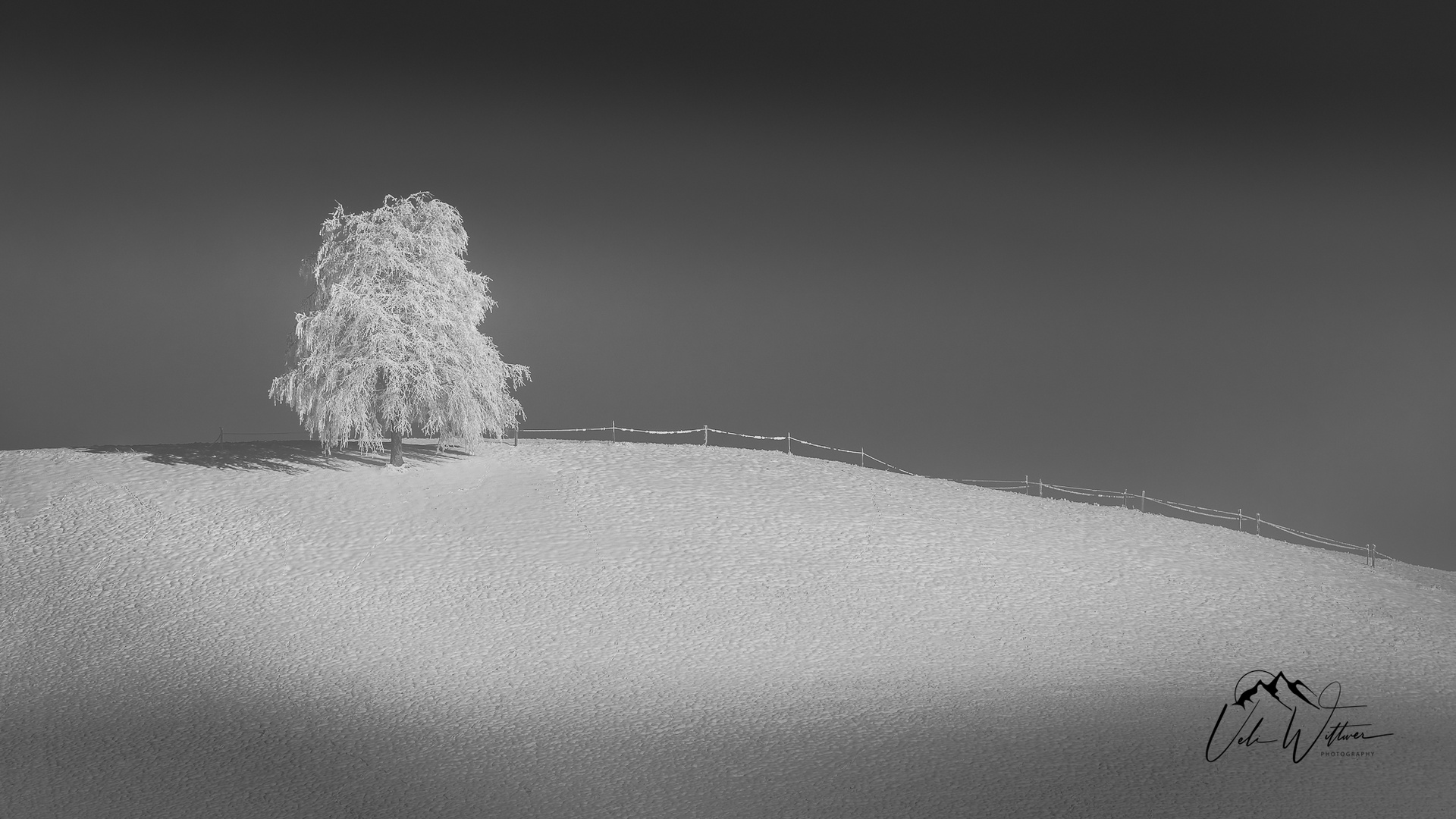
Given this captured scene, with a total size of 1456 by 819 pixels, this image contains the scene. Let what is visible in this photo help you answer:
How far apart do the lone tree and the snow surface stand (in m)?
2.34

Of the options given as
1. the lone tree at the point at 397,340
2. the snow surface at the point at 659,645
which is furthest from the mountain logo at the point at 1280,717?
the lone tree at the point at 397,340

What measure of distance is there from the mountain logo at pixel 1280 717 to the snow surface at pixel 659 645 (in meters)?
0.37

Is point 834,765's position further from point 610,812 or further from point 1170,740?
point 1170,740

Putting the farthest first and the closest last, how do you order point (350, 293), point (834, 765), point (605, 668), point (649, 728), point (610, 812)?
point (350, 293) → point (605, 668) → point (649, 728) → point (834, 765) → point (610, 812)

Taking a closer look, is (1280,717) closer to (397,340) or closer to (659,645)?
(659,645)

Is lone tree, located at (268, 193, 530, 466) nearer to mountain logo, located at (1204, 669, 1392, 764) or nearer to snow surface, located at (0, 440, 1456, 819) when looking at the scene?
snow surface, located at (0, 440, 1456, 819)

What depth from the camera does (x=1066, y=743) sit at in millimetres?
21234

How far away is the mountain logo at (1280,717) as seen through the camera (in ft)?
71.1

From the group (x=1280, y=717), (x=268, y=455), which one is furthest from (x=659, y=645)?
(x=268, y=455)

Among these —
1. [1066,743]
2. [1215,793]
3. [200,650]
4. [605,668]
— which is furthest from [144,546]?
[1215,793]

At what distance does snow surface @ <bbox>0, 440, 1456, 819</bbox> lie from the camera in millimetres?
19641

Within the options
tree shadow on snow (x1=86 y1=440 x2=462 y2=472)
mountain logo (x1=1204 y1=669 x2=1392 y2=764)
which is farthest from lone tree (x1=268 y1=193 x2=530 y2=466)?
mountain logo (x1=1204 y1=669 x2=1392 y2=764)

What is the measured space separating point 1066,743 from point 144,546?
83.8 feet

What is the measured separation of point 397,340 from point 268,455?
9085 millimetres
